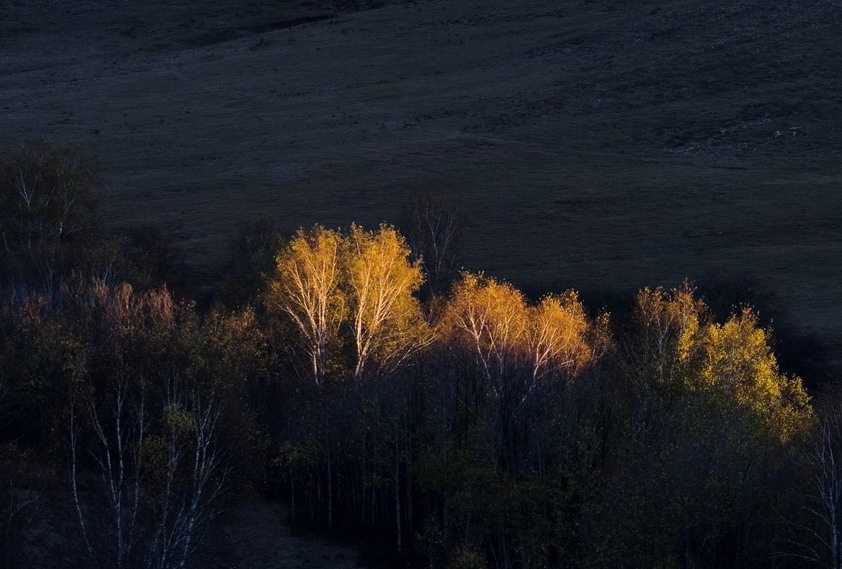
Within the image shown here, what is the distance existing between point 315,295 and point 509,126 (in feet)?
174

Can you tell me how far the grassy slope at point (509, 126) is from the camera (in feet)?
224

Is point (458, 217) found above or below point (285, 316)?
above

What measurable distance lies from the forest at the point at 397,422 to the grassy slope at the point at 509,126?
54.5 feet

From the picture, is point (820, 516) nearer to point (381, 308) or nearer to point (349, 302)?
point (381, 308)

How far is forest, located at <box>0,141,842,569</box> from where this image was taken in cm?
2770

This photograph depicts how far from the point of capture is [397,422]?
35906 millimetres

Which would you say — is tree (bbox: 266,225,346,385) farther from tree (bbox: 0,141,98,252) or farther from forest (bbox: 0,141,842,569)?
tree (bbox: 0,141,98,252)

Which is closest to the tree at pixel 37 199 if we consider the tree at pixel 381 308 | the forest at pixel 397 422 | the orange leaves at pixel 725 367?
the forest at pixel 397 422

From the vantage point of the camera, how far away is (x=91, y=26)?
137375mm

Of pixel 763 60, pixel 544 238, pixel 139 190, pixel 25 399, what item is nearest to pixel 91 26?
pixel 139 190

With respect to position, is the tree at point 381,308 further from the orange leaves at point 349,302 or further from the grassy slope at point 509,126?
the grassy slope at point 509,126

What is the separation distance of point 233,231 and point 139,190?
13551 mm

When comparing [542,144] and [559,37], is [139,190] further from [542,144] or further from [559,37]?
[559,37]

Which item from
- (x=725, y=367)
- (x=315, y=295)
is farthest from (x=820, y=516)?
(x=315, y=295)
